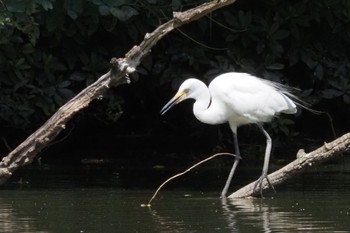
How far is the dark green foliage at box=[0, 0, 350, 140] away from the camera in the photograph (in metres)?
12.6

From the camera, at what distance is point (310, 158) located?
9562 mm

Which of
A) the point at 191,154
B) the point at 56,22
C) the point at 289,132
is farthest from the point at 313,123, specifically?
the point at 56,22

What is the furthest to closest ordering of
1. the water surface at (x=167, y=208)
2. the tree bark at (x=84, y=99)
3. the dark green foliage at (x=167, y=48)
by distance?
the dark green foliage at (x=167, y=48) → the tree bark at (x=84, y=99) → the water surface at (x=167, y=208)

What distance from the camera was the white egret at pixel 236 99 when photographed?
36.7 ft

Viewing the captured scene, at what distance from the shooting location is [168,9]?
12586 mm

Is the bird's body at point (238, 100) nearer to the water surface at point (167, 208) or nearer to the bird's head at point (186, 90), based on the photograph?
the bird's head at point (186, 90)

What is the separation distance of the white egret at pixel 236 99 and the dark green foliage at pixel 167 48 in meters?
1.26

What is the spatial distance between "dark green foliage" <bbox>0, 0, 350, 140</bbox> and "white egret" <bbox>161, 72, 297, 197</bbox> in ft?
4.13

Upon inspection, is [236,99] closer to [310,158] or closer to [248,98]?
[248,98]

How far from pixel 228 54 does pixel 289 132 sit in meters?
1.83

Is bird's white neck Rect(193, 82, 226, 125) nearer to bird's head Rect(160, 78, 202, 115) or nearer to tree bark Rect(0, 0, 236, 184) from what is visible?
bird's head Rect(160, 78, 202, 115)

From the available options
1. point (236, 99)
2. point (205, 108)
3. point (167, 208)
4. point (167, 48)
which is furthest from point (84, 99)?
point (167, 48)

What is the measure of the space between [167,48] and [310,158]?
432cm

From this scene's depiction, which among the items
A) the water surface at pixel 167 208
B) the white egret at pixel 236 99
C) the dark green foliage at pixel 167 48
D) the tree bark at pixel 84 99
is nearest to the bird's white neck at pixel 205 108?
the white egret at pixel 236 99
